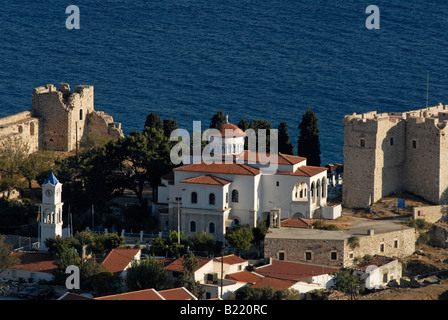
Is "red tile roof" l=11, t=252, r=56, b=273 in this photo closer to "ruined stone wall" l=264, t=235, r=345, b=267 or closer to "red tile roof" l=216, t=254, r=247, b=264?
"red tile roof" l=216, t=254, r=247, b=264

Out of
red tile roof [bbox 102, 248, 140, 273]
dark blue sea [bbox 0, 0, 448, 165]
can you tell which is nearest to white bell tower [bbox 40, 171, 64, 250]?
red tile roof [bbox 102, 248, 140, 273]

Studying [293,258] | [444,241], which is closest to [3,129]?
[293,258]

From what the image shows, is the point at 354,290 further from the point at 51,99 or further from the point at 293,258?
the point at 51,99

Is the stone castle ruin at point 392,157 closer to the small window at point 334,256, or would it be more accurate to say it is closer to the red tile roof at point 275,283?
the small window at point 334,256

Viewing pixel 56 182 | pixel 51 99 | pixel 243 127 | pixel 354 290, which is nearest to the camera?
pixel 354 290

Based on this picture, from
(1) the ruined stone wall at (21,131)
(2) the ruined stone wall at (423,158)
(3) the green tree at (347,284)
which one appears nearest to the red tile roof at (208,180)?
(3) the green tree at (347,284)
